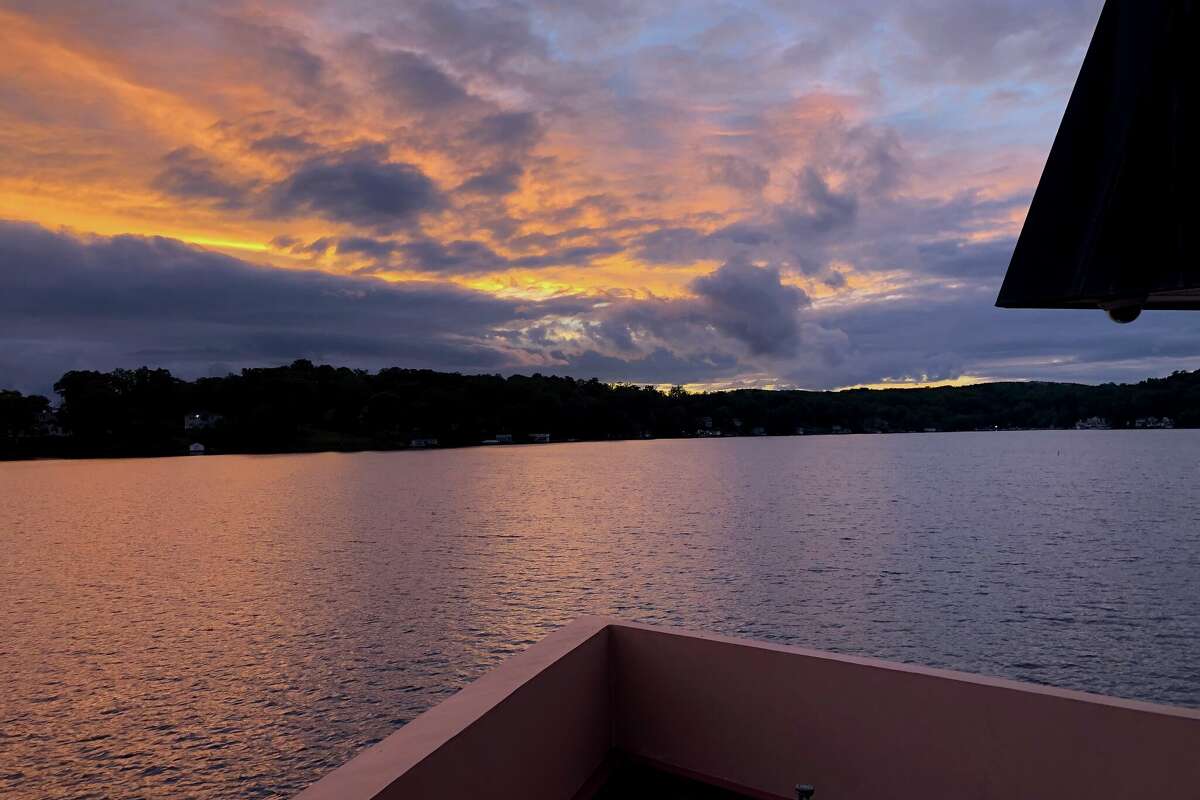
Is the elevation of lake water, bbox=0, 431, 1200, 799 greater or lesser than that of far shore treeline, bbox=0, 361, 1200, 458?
lesser

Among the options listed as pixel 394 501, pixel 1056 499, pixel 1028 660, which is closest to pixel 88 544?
pixel 394 501

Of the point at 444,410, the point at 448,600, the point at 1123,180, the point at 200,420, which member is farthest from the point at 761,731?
the point at 200,420

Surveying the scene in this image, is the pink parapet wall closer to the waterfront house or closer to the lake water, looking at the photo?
the lake water

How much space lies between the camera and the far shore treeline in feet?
359

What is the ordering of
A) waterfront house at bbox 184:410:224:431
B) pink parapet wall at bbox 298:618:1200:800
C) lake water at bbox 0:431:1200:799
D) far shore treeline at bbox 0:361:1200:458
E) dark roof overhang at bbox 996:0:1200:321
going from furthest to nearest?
waterfront house at bbox 184:410:224:431 < far shore treeline at bbox 0:361:1200:458 < lake water at bbox 0:431:1200:799 < pink parapet wall at bbox 298:618:1200:800 < dark roof overhang at bbox 996:0:1200:321

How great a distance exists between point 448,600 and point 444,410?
338 feet

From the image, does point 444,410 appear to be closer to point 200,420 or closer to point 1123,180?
point 200,420

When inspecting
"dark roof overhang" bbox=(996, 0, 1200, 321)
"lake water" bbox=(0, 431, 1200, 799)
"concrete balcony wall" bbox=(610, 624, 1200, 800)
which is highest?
"dark roof overhang" bbox=(996, 0, 1200, 321)

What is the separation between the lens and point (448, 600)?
2014cm

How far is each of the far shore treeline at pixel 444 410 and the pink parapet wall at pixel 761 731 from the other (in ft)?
383

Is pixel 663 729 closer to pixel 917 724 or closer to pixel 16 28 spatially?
pixel 917 724

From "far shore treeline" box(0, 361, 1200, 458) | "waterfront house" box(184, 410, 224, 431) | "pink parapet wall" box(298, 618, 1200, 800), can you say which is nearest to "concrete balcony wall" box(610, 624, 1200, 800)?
"pink parapet wall" box(298, 618, 1200, 800)

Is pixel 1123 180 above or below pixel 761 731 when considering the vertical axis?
above

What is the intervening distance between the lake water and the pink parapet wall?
8.14m
